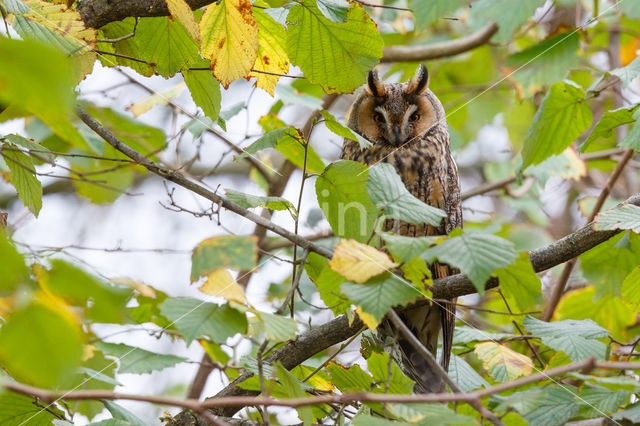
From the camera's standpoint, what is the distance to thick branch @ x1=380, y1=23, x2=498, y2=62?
10.3 feet

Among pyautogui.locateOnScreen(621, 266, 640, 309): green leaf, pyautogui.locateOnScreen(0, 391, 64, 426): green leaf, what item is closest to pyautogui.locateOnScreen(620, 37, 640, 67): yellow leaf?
pyautogui.locateOnScreen(621, 266, 640, 309): green leaf

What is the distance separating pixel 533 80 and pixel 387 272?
2.08m

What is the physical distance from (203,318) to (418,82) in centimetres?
183

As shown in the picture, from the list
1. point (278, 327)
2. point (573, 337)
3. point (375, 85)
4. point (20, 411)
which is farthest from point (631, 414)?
point (375, 85)

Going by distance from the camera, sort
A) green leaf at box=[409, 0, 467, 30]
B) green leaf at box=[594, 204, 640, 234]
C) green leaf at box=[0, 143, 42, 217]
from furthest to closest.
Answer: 1. green leaf at box=[409, 0, 467, 30]
2. green leaf at box=[0, 143, 42, 217]
3. green leaf at box=[594, 204, 640, 234]

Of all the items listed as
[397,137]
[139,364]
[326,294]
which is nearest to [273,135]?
[326,294]

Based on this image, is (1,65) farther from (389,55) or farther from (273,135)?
(389,55)

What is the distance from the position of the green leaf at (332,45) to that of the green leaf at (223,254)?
0.57 meters

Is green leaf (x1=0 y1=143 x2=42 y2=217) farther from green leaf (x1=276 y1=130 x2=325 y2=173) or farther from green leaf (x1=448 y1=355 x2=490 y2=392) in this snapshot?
green leaf (x1=448 y1=355 x2=490 y2=392)

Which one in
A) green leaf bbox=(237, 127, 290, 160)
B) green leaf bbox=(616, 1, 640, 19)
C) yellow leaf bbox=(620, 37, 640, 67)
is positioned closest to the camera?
green leaf bbox=(237, 127, 290, 160)

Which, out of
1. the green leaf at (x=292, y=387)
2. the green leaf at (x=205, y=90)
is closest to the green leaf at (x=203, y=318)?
the green leaf at (x=292, y=387)

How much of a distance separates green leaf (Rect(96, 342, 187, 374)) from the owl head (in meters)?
1.33

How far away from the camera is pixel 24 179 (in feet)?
5.13

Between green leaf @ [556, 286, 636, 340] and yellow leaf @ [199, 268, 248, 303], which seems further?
green leaf @ [556, 286, 636, 340]
